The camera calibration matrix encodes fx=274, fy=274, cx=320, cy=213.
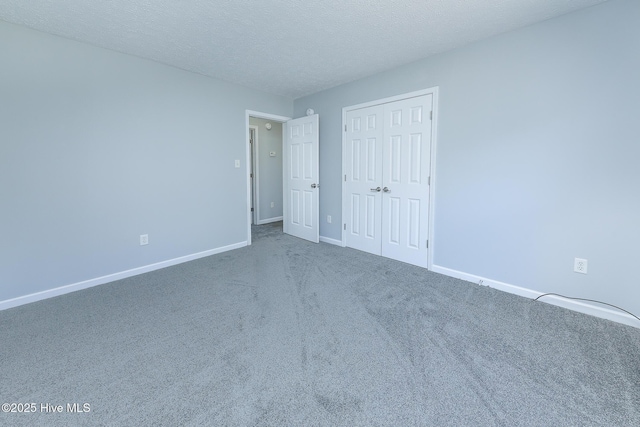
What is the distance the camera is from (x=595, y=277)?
87.7 inches

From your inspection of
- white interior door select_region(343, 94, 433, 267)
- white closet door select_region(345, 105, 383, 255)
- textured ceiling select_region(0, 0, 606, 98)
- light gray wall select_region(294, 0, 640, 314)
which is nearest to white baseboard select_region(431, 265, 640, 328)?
light gray wall select_region(294, 0, 640, 314)

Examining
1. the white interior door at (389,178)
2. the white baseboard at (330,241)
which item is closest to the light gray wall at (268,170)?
the white baseboard at (330,241)

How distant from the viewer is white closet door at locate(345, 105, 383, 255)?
3.68m

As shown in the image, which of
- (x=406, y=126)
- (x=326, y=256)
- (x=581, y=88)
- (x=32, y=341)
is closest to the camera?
(x=32, y=341)

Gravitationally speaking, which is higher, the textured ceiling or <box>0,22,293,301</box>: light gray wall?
the textured ceiling

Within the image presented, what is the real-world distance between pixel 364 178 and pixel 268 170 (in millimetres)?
2894

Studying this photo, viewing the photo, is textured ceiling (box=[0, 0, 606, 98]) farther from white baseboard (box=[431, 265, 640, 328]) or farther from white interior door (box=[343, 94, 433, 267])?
white baseboard (box=[431, 265, 640, 328])

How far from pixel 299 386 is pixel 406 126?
294 centimetres

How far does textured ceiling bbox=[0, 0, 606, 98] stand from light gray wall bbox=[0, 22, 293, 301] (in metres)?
0.28

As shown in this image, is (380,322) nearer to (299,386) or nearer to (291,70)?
(299,386)

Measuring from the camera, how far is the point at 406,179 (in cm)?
339

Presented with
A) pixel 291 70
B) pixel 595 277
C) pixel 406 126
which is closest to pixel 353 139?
pixel 406 126

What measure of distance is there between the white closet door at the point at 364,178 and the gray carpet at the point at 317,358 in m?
1.25

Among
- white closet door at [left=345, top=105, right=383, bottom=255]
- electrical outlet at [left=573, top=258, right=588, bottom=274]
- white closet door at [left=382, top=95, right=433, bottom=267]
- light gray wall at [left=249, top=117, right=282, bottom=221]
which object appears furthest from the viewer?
light gray wall at [left=249, top=117, right=282, bottom=221]
